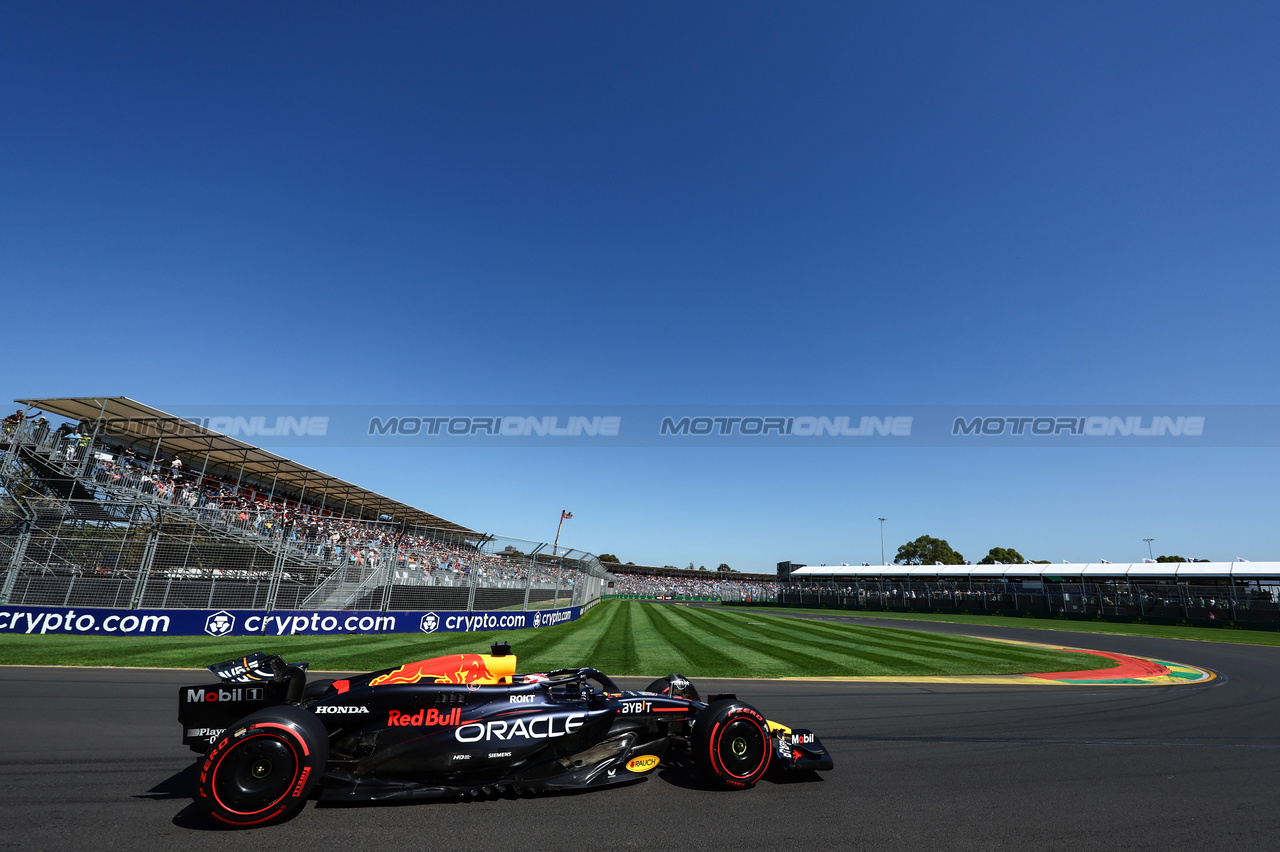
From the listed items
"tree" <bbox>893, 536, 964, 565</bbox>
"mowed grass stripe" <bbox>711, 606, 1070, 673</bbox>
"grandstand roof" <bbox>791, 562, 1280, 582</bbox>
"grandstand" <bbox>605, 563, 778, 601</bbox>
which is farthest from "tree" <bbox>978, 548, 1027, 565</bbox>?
"mowed grass stripe" <bbox>711, 606, 1070, 673</bbox>

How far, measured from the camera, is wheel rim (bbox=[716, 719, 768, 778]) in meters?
4.40

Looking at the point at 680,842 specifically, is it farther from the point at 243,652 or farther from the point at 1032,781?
the point at 243,652

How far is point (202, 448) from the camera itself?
2508cm

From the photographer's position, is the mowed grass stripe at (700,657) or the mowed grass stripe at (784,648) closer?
the mowed grass stripe at (700,657)

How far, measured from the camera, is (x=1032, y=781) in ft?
15.5

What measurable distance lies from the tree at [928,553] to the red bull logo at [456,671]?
109609mm

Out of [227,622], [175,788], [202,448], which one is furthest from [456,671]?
[202,448]

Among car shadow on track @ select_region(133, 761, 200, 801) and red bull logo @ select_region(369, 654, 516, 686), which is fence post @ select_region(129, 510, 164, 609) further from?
red bull logo @ select_region(369, 654, 516, 686)

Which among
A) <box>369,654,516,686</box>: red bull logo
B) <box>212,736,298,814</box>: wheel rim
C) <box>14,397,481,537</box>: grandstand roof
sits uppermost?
<box>14,397,481,537</box>: grandstand roof

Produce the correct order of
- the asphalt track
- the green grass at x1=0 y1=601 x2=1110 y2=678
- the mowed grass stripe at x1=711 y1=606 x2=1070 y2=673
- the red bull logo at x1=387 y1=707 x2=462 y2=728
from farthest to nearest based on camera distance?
the mowed grass stripe at x1=711 y1=606 x2=1070 y2=673 < the green grass at x1=0 y1=601 x2=1110 y2=678 < the red bull logo at x1=387 y1=707 x2=462 y2=728 < the asphalt track

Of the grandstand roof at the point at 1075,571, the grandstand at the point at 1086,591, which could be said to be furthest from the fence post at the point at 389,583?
the grandstand roof at the point at 1075,571

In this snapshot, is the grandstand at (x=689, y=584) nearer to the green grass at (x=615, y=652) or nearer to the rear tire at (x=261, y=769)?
the green grass at (x=615, y=652)

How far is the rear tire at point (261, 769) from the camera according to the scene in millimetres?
3525

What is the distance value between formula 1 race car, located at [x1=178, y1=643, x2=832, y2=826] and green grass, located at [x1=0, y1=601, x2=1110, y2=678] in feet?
19.8
